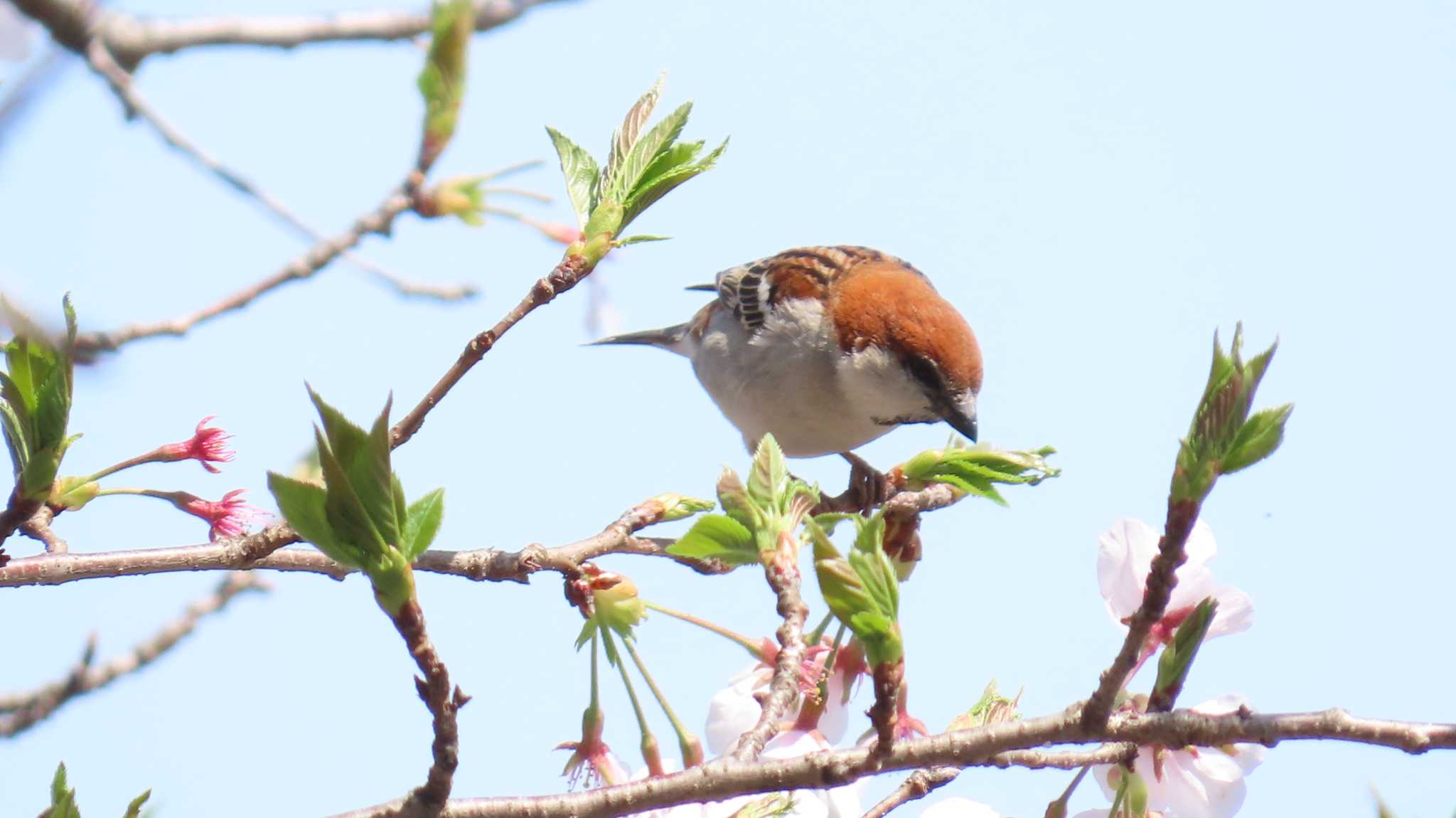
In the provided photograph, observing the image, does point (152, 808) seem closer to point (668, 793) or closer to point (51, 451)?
point (51, 451)

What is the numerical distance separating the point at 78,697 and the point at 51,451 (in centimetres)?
159

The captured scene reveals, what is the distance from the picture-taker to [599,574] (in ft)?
7.22

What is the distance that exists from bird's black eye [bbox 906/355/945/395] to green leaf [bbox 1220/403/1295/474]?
3080 millimetres

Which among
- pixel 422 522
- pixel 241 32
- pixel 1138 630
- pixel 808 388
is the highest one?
pixel 808 388

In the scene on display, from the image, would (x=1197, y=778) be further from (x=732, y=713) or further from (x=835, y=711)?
(x=732, y=713)

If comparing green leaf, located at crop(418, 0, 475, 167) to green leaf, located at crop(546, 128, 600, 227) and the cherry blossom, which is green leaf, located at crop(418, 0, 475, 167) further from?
the cherry blossom

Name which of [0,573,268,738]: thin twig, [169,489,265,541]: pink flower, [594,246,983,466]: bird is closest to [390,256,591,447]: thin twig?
[169,489,265,541]: pink flower

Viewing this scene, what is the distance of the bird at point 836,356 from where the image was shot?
4.72 metres

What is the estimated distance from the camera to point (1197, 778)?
199 centimetres

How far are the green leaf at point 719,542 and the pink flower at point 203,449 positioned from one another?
1.12 metres

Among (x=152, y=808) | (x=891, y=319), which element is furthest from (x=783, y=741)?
(x=891, y=319)

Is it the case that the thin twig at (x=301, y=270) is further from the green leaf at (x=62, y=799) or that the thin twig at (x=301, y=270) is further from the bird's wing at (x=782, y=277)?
the bird's wing at (x=782, y=277)

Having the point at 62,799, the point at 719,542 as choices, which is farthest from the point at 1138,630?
the point at 62,799

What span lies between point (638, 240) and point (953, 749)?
42.5 inches
